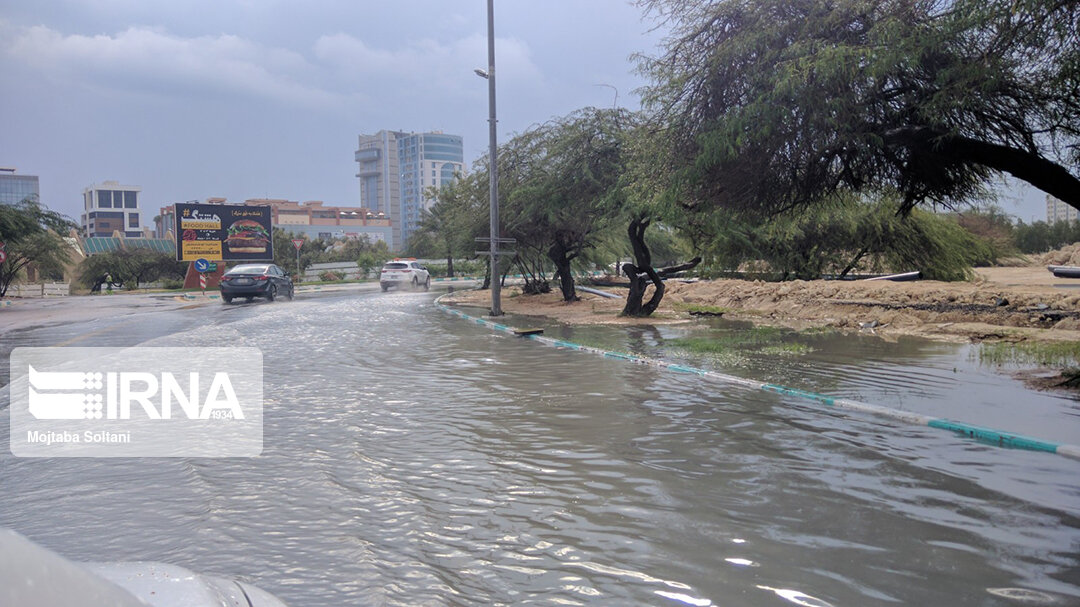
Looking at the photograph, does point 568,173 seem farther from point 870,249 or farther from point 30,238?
point 30,238

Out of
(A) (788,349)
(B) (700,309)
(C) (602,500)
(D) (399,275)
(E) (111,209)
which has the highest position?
(E) (111,209)

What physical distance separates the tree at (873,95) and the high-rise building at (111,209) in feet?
582

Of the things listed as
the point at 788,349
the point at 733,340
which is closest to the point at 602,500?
the point at 788,349

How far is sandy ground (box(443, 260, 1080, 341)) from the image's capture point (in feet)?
50.0

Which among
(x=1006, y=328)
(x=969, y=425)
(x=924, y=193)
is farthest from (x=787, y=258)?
(x=969, y=425)

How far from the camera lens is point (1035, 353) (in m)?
11.4

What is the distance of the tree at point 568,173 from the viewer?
63.7 feet

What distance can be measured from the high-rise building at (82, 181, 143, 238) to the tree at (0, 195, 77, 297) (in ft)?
440

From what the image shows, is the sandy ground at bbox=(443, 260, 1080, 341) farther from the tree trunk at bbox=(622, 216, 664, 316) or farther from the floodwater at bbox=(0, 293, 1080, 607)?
the floodwater at bbox=(0, 293, 1080, 607)

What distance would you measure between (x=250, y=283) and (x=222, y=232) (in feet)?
60.3

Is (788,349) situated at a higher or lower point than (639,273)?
lower

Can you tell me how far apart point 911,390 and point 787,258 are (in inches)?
930

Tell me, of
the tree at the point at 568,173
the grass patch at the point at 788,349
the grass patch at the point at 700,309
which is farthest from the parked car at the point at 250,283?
the grass patch at the point at 788,349

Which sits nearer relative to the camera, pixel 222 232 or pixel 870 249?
pixel 870 249
